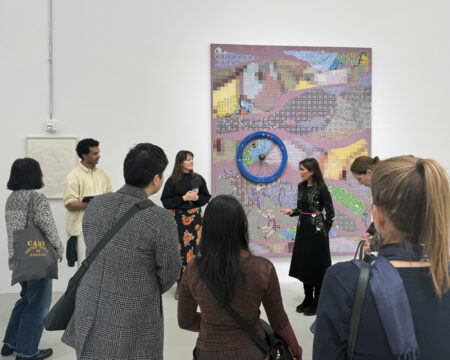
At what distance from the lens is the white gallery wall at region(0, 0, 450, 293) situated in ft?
15.3

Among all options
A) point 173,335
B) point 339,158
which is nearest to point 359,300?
point 173,335

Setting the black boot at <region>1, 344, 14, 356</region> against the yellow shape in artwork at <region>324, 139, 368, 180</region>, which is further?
the yellow shape in artwork at <region>324, 139, 368, 180</region>

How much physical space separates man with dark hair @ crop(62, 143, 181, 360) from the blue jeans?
4.10 feet

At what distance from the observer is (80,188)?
3.94 meters

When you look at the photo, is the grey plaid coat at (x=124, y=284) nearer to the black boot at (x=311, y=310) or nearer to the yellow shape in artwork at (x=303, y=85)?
the black boot at (x=311, y=310)

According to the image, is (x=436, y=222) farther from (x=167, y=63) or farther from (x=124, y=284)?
(x=167, y=63)

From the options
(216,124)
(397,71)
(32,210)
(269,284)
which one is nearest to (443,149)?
(397,71)

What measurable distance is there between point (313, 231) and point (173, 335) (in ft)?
5.30

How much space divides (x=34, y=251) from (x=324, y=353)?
232cm

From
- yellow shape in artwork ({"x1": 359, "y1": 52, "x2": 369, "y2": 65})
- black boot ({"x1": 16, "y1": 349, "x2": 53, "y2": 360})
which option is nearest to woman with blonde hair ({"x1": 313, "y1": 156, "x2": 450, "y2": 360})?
black boot ({"x1": 16, "y1": 349, "x2": 53, "y2": 360})

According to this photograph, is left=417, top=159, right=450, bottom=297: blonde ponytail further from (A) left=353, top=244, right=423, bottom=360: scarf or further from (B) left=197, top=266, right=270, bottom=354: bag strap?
(B) left=197, top=266, right=270, bottom=354: bag strap

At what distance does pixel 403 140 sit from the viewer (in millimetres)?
5207

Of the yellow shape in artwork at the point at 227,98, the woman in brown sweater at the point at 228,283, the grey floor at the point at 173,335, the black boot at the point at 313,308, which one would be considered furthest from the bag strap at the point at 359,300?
the yellow shape in artwork at the point at 227,98

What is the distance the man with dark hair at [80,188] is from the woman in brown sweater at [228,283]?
8.43 feet
